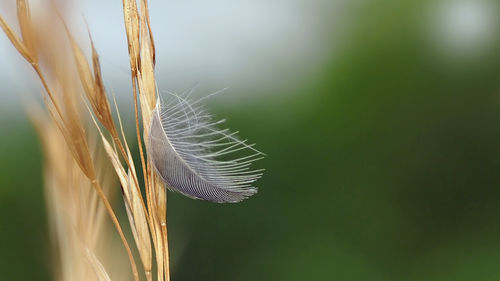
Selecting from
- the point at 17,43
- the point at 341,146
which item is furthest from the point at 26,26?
the point at 341,146

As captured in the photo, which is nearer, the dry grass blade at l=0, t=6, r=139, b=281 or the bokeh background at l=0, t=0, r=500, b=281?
the dry grass blade at l=0, t=6, r=139, b=281

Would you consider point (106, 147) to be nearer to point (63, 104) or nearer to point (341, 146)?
point (63, 104)

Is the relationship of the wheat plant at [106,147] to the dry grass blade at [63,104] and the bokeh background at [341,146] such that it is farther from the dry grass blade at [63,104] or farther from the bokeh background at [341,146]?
the bokeh background at [341,146]

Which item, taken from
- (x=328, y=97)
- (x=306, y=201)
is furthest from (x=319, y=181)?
(x=328, y=97)

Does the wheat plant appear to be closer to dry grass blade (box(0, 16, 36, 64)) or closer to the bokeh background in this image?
dry grass blade (box(0, 16, 36, 64))

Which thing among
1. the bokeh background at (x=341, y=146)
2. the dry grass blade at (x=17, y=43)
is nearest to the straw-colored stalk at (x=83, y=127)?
the dry grass blade at (x=17, y=43)

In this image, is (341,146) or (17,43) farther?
(341,146)

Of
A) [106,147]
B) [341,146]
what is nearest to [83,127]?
[106,147]

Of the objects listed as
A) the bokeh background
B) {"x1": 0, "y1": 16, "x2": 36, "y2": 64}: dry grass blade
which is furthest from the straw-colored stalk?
the bokeh background

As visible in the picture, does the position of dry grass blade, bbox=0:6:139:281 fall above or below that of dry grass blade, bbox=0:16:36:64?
below
